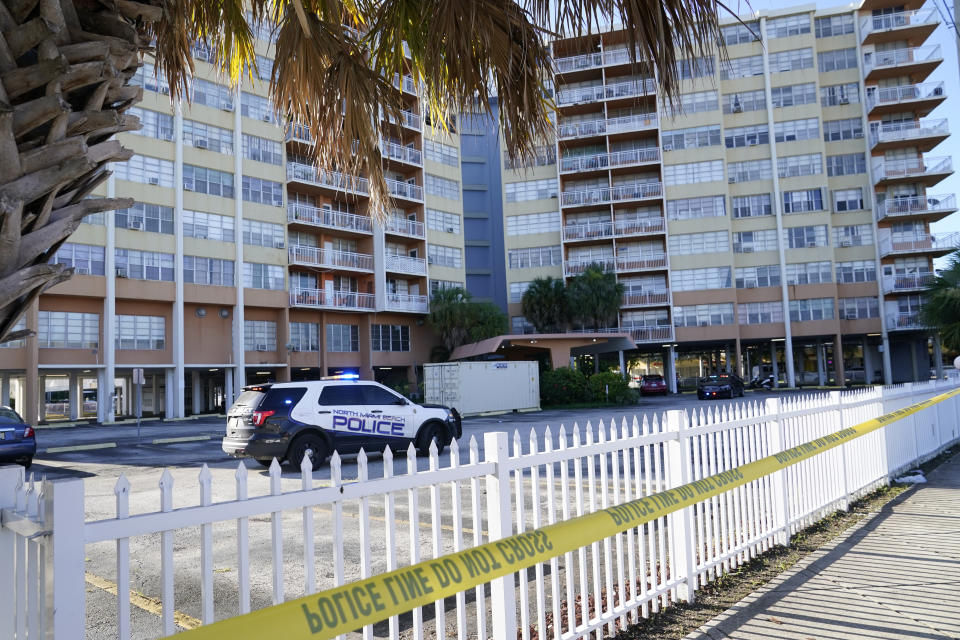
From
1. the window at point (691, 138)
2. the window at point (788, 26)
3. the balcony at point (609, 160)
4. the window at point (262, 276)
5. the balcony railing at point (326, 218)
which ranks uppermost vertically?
the window at point (788, 26)

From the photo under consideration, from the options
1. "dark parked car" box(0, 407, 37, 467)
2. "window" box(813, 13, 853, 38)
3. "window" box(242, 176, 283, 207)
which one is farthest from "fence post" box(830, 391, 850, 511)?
"window" box(813, 13, 853, 38)

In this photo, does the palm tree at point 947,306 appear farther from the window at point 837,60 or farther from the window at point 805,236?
the window at point 837,60

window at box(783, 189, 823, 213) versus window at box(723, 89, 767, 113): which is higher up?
window at box(723, 89, 767, 113)

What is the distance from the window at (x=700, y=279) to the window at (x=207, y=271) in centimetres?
3153

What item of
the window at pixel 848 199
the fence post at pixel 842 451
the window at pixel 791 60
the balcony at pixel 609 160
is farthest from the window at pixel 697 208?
the fence post at pixel 842 451

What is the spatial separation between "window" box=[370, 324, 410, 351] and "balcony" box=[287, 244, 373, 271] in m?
4.15

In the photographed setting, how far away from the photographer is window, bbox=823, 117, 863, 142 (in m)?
52.8

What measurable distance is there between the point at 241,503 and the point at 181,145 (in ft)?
129

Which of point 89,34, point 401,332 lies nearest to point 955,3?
point 89,34

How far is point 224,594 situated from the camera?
223 inches

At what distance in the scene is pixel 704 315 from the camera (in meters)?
51.9

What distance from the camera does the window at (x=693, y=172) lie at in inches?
2052

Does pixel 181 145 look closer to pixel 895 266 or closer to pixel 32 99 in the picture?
pixel 32 99

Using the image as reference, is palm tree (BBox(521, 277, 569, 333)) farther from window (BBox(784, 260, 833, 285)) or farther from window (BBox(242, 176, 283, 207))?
window (BBox(242, 176, 283, 207))
